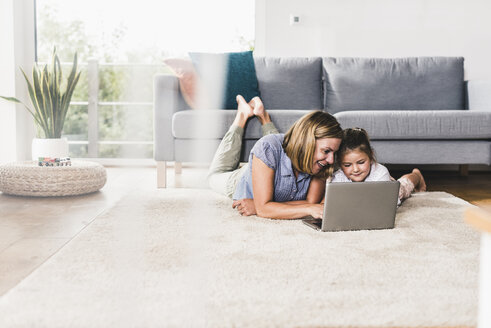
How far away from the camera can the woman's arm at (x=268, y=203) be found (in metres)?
1.79

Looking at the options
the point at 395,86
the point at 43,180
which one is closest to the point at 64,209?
the point at 43,180

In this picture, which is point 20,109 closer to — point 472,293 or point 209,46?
point 209,46

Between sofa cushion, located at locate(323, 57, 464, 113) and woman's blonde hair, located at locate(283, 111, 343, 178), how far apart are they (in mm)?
1482

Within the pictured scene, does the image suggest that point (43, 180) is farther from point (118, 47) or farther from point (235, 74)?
point (118, 47)

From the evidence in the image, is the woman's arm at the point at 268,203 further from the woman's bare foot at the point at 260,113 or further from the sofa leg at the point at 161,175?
the sofa leg at the point at 161,175

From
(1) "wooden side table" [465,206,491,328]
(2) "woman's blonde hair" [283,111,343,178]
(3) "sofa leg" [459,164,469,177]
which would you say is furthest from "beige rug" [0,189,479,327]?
(3) "sofa leg" [459,164,469,177]

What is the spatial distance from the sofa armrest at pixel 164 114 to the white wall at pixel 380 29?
122cm

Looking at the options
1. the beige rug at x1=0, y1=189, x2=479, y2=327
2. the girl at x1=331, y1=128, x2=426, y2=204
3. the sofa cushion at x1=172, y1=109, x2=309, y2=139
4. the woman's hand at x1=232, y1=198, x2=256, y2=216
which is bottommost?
the beige rug at x1=0, y1=189, x2=479, y2=327

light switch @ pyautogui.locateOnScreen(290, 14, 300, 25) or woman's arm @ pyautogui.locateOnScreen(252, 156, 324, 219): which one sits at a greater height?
light switch @ pyautogui.locateOnScreen(290, 14, 300, 25)

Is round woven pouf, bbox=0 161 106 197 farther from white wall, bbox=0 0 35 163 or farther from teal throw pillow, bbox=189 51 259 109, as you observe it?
white wall, bbox=0 0 35 163

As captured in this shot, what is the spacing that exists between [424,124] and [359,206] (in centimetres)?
109

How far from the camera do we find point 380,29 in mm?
3680

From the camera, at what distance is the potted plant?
125 inches

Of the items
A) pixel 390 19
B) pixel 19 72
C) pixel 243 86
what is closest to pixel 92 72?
pixel 19 72
